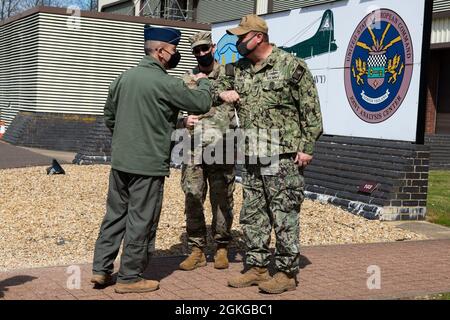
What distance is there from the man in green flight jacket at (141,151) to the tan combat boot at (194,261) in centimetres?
80

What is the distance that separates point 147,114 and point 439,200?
7839mm

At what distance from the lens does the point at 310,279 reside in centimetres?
589

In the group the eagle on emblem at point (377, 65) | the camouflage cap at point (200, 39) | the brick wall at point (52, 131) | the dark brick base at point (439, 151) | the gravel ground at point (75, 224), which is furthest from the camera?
the brick wall at point (52, 131)

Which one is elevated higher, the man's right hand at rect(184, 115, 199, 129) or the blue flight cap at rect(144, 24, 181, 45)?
the blue flight cap at rect(144, 24, 181, 45)

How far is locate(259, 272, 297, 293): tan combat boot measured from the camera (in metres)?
5.32

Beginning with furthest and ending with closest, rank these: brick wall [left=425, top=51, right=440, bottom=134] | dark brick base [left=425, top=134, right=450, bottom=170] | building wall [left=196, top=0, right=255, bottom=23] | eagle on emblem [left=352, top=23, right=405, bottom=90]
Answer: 1. building wall [left=196, top=0, right=255, bottom=23]
2. brick wall [left=425, top=51, right=440, bottom=134]
3. dark brick base [left=425, top=134, right=450, bottom=170]
4. eagle on emblem [left=352, top=23, right=405, bottom=90]

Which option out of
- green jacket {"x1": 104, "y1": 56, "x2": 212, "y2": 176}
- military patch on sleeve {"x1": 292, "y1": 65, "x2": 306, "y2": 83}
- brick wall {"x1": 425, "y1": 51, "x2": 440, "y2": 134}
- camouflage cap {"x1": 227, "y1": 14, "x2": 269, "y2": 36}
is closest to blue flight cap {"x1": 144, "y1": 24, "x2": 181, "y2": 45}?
green jacket {"x1": 104, "y1": 56, "x2": 212, "y2": 176}

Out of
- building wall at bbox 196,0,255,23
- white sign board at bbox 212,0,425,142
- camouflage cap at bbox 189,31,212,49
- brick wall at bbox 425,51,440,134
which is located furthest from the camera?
building wall at bbox 196,0,255,23

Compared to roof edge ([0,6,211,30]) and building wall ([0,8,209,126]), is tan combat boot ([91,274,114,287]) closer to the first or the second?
building wall ([0,8,209,126])

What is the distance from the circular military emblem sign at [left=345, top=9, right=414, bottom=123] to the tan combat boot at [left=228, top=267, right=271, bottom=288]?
4986 millimetres

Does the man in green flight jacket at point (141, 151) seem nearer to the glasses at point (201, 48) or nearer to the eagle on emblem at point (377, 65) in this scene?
the glasses at point (201, 48)

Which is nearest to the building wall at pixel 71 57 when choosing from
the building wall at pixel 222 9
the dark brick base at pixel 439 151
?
the building wall at pixel 222 9

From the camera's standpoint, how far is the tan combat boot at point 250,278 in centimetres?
553

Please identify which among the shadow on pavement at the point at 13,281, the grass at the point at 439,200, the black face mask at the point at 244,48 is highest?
the black face mask at the point at 244,48
